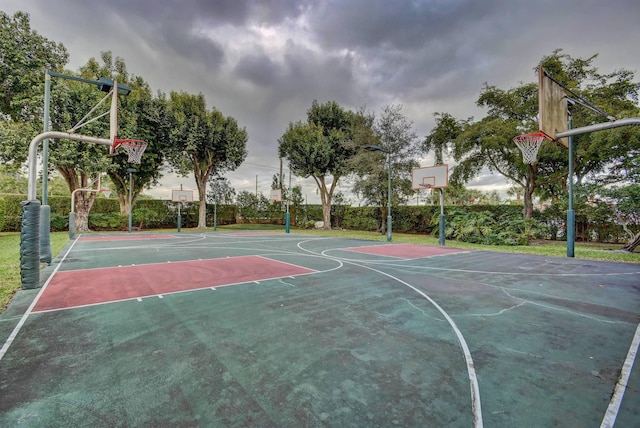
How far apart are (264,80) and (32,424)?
17.1 m

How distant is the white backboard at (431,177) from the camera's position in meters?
15.2

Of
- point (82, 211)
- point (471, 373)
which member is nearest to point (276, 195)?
point (82, 211)

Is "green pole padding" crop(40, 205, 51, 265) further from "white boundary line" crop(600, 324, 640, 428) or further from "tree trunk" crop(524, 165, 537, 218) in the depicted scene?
"tree trunk" crop(524, 165, 537, 218)

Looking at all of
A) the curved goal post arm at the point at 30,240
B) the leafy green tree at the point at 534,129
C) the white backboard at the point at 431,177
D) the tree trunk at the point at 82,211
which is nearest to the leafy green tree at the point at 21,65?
the tree trunk at the point at 82,211

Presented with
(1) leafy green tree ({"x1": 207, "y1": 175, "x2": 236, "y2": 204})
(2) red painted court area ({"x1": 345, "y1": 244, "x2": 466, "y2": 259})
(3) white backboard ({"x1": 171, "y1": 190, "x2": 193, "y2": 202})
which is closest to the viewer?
(2) red painted court area ({"x1": 345, "y1": 244, "x2": 466, "y2": 259})

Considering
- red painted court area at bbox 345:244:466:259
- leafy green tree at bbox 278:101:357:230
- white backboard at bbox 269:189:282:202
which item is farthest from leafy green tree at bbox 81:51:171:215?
red painted court area at bbox 345:244:466:259

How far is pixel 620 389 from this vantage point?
249cm

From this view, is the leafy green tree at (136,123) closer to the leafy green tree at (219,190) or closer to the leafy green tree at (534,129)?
the leafy green tree at (219,190)

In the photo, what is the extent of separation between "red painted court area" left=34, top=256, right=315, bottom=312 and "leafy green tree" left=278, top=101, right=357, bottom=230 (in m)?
16.7

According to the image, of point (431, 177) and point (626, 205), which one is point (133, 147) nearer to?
point (431, 177)

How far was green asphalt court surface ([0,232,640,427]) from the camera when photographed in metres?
2.16

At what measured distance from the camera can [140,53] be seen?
13.8m

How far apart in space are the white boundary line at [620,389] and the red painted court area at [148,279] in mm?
5675

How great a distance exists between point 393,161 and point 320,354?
18.5m
